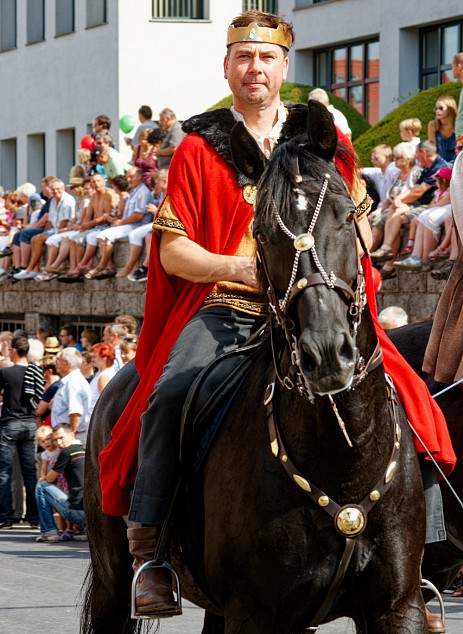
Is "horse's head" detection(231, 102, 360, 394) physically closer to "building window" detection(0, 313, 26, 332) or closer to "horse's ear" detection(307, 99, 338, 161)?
"horse's ear" detection(307, 99, 338, 161)

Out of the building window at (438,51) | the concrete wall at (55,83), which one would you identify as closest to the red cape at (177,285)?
the building window at (438,51)

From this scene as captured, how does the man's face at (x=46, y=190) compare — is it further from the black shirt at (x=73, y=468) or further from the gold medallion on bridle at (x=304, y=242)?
the gold medallion on bridle at (x=304, y=242)

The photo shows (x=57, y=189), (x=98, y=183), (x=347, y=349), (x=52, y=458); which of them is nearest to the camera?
(x=347, y=349)

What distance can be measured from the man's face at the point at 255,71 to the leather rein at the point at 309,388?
1211mm

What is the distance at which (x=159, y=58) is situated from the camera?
36812mm

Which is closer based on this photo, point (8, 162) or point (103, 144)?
point (103, 144)

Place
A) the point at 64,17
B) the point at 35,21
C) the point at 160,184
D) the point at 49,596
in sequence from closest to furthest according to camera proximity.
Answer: the point at 49,596
the point at 160,184
the point at 64,17
the point at 35,21

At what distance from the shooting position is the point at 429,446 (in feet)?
17.2

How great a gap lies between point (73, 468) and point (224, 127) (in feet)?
32.0

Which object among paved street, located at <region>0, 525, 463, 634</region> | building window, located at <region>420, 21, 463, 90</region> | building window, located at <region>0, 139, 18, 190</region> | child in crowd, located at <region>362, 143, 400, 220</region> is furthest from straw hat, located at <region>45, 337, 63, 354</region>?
building window, located at <region>0, 139, 18, 190</region>

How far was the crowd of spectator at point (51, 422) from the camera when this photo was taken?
15.2 m

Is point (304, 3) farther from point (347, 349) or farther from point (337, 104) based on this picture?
point (347, 349)

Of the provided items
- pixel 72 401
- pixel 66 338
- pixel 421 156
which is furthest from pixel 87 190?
pixel 421 156

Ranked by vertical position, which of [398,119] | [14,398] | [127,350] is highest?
[398,119]
